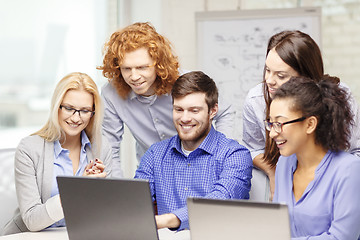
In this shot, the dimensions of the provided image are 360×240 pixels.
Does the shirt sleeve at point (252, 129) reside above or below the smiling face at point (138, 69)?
below

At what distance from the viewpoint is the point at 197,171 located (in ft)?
6.75

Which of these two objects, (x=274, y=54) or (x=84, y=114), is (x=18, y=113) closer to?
(x=84, y=114)

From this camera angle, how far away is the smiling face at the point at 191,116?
205 centimetres

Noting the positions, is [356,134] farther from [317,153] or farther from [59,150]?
[59,150]

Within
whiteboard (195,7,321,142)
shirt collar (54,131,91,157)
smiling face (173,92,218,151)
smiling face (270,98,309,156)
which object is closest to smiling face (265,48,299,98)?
smiling face (173,92,218,151)

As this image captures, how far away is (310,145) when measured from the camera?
1.63m

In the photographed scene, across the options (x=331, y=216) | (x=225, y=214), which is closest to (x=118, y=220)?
(x=225, y=214)

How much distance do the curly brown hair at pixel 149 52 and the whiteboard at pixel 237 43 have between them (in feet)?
4.46

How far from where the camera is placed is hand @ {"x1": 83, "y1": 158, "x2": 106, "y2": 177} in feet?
6.40

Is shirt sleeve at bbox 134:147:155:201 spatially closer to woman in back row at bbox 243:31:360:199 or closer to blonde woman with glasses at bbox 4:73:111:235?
blonde woman with glasses at bbox 4:73:111:235

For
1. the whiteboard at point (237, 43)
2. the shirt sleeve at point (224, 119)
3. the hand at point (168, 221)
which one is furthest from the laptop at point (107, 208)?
the whiteboard at point (237, 43)

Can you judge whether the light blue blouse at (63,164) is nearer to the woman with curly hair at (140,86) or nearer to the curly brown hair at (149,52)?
the woman with curly hair at (140,86)

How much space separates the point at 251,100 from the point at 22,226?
107 centimetres

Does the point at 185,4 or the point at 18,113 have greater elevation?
the point at 185,4
